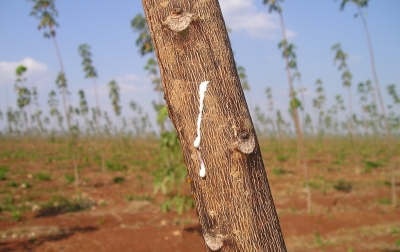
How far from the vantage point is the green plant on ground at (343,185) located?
45.6 feet

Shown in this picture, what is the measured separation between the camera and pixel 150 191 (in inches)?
515

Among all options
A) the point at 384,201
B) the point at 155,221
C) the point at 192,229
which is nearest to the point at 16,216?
the point at 155,221

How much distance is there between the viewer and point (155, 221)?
9.11m

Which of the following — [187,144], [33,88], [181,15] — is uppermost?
[33,88]

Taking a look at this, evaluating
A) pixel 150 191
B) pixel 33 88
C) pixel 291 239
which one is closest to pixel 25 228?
pixel 150 191

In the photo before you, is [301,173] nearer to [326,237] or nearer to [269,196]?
[326,237]

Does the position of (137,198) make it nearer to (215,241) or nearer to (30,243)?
(30,243)

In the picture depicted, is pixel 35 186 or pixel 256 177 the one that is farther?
pixel 35 186

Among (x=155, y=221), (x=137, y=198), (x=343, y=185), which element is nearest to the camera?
(x=155, y=221)

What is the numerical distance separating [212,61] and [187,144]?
24 centimetres

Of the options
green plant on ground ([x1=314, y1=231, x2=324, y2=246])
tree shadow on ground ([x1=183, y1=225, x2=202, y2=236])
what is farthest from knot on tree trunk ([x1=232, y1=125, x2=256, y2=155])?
green plant on ground ([x1=314, y1=231, x2=324, y2=246])

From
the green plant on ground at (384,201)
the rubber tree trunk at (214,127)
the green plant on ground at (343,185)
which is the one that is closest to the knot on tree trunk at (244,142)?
the rubber tree trunk at (214,127)

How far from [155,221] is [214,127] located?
28.8 feet

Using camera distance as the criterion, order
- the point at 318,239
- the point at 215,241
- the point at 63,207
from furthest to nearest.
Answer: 1. the point at 63,207
2. the point at 318,239
3. the point at 215,241
